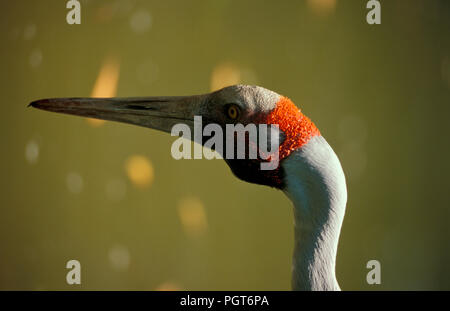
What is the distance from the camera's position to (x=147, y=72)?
5.21 ft

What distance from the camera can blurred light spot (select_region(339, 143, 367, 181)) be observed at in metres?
1.59

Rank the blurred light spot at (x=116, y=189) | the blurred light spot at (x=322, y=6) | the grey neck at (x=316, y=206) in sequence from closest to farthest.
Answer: the grey neck at (x=316, y=206)
the blurred light spot at (x=322, y=6)
the blurred light spot at (x=116, y=189)

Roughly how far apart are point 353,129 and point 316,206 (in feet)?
2.97

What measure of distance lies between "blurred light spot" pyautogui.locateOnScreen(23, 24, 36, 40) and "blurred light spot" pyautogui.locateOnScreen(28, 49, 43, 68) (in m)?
0.06

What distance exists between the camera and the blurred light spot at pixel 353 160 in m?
1.59

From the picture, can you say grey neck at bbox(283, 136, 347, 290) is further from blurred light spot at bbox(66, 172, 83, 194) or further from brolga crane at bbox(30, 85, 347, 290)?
blurred light spot at bbox(66, 172, 83, 194)

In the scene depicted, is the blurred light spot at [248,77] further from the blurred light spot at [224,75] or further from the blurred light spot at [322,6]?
the blurred light spot at [322,6]

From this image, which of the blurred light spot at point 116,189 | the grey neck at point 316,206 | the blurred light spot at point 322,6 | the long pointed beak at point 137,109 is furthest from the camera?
the blurred light spot at point 116,189

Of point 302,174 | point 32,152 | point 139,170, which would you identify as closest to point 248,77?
point 139,170

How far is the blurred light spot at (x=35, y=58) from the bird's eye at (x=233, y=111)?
3.66 feet

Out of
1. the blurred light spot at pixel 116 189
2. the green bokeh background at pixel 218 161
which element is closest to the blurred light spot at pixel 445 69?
the green bokeh background at pixel 218 161

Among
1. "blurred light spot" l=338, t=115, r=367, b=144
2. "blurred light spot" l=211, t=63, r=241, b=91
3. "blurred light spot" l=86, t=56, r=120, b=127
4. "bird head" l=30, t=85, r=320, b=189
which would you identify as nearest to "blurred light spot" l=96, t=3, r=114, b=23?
"blurred light spot" l=86, t=56, r=120, b=127

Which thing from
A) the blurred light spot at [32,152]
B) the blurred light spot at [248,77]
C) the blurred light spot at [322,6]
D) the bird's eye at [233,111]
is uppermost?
the blurred light spot at [322,6]
